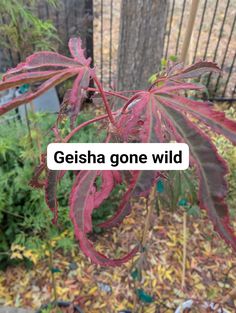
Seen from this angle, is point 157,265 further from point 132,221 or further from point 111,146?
point 111,146

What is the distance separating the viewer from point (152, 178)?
52 centimetres

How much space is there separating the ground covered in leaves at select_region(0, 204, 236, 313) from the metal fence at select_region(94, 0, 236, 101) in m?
1.70

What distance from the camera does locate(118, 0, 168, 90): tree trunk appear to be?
91.0 inches

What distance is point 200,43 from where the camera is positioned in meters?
5.01

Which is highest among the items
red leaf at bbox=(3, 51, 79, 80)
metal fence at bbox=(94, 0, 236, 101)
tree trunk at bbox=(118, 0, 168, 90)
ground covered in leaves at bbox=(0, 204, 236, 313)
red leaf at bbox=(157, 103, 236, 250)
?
red leaf at bbox=(3, 51, 79, 80)

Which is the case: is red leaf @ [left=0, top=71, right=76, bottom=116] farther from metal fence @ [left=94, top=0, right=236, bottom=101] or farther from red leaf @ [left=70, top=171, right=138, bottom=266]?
metal fence @ [left=94, top=0, right=236, bottom=101]

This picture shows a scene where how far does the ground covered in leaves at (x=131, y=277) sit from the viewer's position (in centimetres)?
187

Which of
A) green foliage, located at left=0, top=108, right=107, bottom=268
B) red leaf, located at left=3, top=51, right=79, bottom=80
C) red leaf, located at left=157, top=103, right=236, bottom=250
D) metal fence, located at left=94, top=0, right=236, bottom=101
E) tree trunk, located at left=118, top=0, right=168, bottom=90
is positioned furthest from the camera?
metal fence, located at left=94, top=0, right=236, bottom=101

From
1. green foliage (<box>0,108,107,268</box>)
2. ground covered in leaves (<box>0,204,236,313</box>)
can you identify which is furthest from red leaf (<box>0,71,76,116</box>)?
ground covered in leaves (<box>0,204,236,313</box>)

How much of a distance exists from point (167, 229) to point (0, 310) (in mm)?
1083

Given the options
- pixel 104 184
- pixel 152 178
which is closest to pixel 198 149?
pixel 152 178

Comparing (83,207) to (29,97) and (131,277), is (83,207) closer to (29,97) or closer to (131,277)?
(29,97)

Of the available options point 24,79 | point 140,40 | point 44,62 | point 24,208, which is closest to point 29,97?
point 24,79

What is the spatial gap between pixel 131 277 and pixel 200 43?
4006mm
